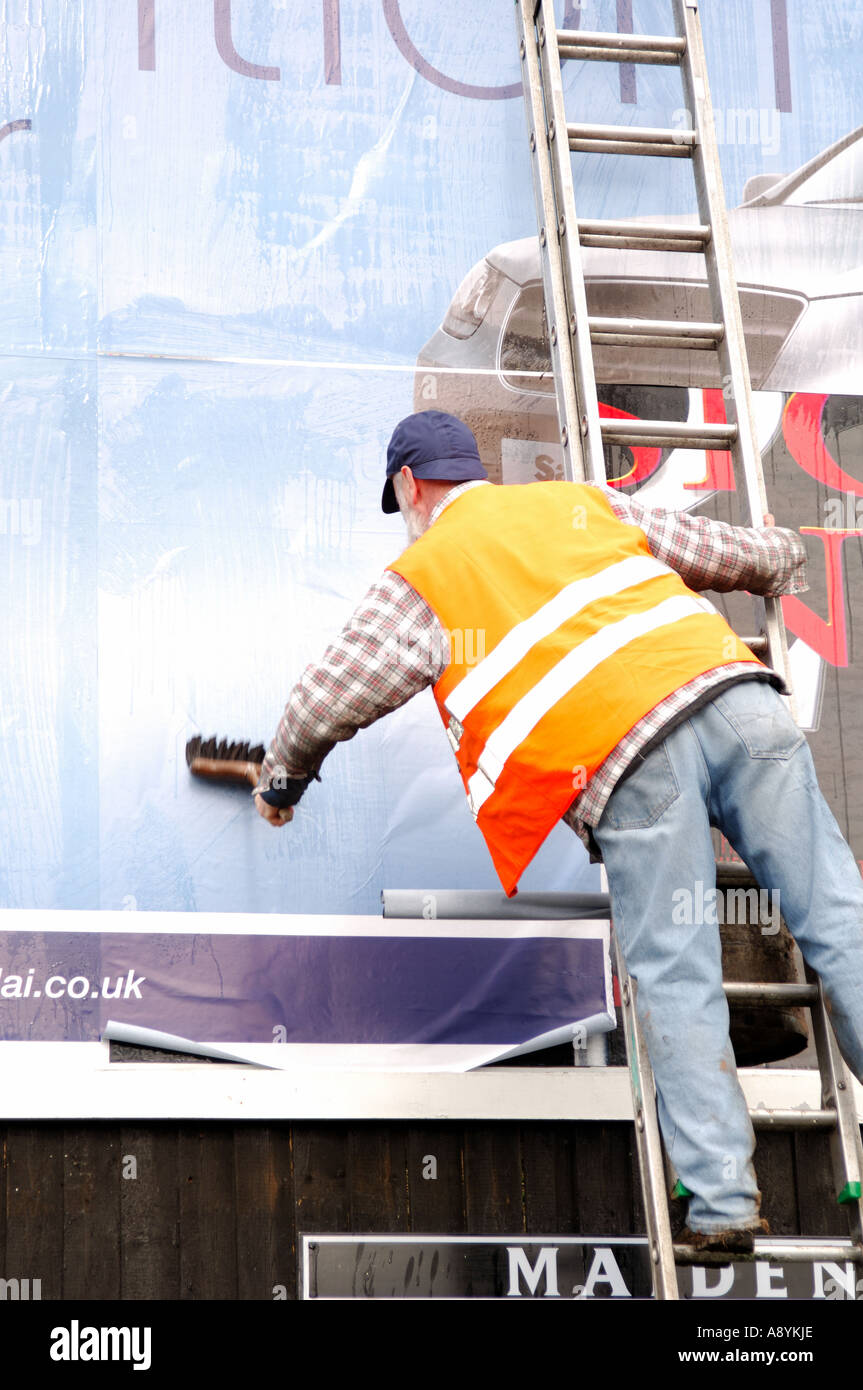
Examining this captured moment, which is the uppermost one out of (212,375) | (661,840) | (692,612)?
(212,375)

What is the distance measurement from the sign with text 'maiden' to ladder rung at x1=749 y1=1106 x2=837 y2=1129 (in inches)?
20.6

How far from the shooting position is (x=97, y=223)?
4121 millimetres

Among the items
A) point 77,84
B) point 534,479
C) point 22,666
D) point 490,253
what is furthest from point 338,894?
point 77,84

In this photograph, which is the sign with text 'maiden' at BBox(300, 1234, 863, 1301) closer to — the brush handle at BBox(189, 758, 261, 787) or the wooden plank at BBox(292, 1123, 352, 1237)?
the wooden plank at BBox(292, 1123, 352, 1237)

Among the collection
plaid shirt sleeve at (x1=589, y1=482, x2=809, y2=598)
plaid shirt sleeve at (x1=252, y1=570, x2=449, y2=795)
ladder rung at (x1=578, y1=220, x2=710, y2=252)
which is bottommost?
plaid shirt sleeve at (x1=252, y1=570, x2=449, y2=795)

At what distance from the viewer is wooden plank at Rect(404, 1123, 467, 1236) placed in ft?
12.2

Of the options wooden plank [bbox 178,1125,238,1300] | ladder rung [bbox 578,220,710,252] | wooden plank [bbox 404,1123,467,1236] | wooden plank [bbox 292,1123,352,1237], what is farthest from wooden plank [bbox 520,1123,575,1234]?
ladder rung [bbox 578,220,710,252]

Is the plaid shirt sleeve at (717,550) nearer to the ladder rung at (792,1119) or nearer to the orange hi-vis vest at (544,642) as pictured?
the orange hi-vis vest at (544,642)

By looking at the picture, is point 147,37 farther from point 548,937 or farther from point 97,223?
point 548,937

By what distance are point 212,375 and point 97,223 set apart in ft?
1.69

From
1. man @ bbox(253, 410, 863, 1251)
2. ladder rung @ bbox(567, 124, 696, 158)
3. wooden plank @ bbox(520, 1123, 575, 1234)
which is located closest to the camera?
man @ bbox(253, 410, 863, 1251)

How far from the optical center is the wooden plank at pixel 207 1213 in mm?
3574

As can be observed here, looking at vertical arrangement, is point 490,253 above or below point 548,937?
above

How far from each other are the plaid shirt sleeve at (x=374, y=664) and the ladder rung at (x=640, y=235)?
4.60 feet
